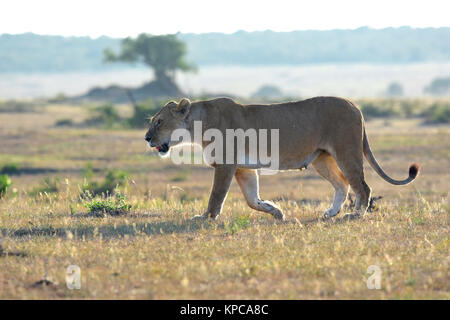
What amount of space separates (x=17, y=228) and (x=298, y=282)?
385 cm

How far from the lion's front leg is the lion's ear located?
34.0 inches

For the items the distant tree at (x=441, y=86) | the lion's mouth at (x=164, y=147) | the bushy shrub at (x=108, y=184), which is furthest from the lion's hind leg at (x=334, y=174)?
the distant tree at (x=441, y=86)

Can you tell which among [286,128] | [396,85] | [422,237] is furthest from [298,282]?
[396,85]

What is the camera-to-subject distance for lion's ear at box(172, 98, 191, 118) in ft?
31.7

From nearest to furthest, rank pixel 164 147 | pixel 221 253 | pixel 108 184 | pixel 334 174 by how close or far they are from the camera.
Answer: pixel 221 253 → pixel 164 147 → pixel 334 174 → pixel 108 184

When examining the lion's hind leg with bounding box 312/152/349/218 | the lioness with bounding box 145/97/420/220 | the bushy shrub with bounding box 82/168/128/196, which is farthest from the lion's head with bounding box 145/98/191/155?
the bushy shrub with bounding box 82/168/128/196

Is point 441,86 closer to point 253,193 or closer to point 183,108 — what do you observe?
point 253,193

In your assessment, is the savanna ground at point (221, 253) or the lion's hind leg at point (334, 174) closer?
the savanna ground at point (221, 253)

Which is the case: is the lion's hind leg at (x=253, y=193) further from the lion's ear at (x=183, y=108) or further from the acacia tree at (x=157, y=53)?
the acacia tree at (x=157, y=53)

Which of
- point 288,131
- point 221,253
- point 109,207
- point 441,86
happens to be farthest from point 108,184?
point 441,86

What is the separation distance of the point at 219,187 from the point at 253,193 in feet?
1.76

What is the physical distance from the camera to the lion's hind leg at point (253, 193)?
953 cm

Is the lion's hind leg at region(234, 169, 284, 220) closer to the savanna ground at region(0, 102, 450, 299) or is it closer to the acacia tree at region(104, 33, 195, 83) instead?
the savanna ground at region(0, 102, 450, 299)

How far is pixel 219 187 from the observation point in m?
A: 9.38
